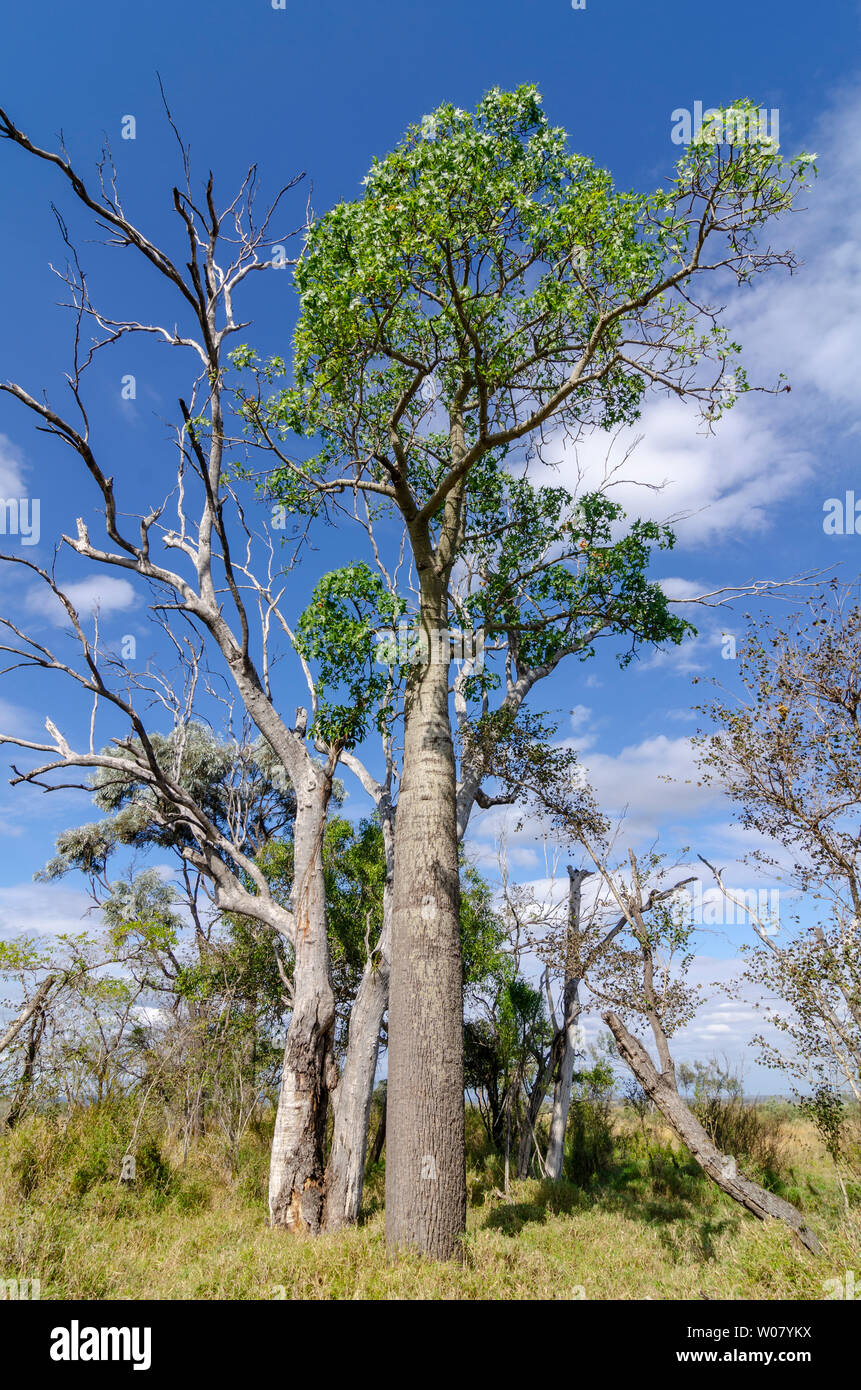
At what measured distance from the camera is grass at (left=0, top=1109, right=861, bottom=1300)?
182 inches

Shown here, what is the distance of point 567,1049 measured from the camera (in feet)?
38.9

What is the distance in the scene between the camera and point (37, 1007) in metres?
9.00

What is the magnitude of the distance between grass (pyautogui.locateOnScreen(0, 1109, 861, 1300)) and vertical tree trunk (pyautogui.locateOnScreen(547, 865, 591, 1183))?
895mm

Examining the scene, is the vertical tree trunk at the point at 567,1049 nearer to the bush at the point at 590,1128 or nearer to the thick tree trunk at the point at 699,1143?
the bush at the point at 590,1128

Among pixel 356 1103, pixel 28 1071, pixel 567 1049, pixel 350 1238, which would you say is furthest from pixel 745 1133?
pixel 28 1071

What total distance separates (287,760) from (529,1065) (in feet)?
25.2

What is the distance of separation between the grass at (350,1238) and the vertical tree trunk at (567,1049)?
0.89 metres

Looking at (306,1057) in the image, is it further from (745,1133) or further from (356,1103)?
(745,1133)

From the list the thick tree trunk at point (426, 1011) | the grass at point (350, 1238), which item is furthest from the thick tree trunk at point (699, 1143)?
the thick tree trunk at point (426, 1011)

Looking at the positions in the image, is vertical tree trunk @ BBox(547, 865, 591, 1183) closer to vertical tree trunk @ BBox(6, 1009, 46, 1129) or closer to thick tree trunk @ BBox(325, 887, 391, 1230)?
thick tree trunk @ BBox(325, 887, 391, 1230)

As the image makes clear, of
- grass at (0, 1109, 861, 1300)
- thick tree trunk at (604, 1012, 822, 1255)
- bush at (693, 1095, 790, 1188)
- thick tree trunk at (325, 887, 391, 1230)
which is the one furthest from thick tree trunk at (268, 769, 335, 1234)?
bush at (693, 1095, 790, 1188)
